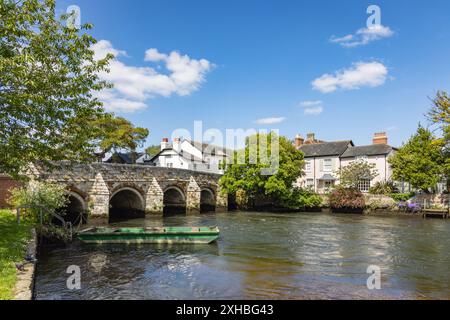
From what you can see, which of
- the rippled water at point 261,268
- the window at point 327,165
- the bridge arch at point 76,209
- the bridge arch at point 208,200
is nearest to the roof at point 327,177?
the window at point 327,165

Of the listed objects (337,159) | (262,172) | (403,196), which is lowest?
(403,196)

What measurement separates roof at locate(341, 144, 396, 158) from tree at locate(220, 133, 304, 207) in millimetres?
11068

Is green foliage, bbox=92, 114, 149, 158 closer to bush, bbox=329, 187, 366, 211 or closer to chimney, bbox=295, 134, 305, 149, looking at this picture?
chimney, bbox=295, 134, 305, 149

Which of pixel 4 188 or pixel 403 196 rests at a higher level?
pixel 4 188

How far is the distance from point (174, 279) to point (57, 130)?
8.05m

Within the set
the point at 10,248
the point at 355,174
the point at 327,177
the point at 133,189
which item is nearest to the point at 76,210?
the point at 133,189

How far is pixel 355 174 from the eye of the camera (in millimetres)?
42250

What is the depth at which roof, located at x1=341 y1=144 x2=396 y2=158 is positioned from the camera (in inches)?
1806

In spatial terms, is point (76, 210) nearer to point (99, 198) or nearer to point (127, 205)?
point (99, 198)

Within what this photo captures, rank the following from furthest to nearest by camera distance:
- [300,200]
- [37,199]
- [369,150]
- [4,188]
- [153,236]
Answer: [369,150] < [300,200] < [4,188] < [153,236] < [37,199]

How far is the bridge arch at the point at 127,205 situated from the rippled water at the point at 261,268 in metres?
11.8

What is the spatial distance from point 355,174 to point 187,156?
26176 millimetres

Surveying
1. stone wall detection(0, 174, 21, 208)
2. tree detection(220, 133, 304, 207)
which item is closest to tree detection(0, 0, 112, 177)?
stone wall detection(0, 174, 21, 208)
